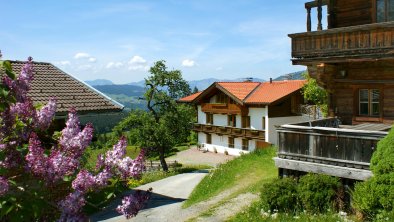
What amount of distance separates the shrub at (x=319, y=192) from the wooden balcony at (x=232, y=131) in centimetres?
2949

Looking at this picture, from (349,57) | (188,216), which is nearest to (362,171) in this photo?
(349,57)

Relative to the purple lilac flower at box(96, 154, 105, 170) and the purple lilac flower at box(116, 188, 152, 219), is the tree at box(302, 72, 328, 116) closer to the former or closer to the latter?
the purple lilac flower at box(116, 188, 152, 219)

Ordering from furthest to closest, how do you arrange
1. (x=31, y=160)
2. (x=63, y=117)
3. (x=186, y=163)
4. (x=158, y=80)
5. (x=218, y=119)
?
1. (x=218, y=119)
2. (x=186, y=163)
3. (x=158, y=80)
4. (x=63, y=117)
5. (x=31, y=160)

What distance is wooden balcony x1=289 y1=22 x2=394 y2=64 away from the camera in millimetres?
12786

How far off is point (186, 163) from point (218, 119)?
7.35 metres

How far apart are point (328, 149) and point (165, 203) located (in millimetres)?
12308

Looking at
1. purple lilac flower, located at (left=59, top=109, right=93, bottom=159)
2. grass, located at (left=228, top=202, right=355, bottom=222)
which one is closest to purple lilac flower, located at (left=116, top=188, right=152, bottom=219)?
purple lilac flower, located at (left=59, top=109, right=93, bottom=159)

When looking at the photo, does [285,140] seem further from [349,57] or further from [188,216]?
[188,216]

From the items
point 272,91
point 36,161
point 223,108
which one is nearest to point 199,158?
point 223,108

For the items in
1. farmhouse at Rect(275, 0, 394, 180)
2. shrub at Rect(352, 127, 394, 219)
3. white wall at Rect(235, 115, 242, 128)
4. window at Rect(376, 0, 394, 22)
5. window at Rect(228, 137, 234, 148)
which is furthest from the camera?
window at Rect(228, 137, 234, 148)

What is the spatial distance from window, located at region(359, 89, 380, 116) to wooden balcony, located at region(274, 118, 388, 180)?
490 cm

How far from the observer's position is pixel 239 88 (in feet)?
151

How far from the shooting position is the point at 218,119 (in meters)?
47.3

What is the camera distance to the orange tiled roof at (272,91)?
41188mm
